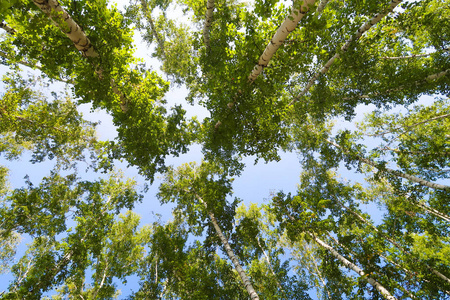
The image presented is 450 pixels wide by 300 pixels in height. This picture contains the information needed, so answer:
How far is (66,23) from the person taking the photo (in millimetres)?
3465

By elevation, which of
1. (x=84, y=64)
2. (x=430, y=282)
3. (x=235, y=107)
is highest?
(x=84, y=64)

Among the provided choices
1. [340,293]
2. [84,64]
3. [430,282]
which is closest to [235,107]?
[84,64]

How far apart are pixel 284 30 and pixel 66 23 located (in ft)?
14.1

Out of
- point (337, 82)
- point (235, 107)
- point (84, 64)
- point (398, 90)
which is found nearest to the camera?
point (84, 64)

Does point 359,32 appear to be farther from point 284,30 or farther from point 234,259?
point 234,259

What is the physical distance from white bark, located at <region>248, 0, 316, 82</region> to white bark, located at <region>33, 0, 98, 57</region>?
401 centimetres

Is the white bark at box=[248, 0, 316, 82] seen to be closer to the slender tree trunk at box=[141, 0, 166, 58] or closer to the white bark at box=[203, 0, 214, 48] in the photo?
the white bark at box=[203, 0, 214, 48]

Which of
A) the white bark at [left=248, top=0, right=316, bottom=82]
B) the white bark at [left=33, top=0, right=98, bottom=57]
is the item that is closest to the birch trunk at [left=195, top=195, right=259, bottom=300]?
the white bark at [left=248, top=0, right=316, bottom=82]

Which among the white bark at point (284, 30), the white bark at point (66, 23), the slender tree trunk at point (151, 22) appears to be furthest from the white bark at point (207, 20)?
the white bark at point (66, 23)

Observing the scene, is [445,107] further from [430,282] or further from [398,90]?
[430,282]

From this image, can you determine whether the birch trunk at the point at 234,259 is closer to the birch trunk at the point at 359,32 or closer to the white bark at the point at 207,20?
the birch trunk at the point at 359,32

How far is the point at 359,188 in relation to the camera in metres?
13.2

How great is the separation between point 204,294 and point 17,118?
37.7 ft

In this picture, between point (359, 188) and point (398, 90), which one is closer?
point (398, 90)
